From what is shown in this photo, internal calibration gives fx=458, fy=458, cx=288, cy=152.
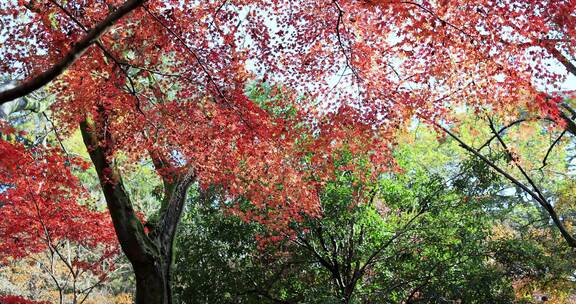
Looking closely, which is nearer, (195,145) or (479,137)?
(195,145)

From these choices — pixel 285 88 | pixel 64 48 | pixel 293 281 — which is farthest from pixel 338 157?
pixel 64 48

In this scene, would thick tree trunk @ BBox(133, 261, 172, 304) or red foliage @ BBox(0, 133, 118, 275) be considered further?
red foliage @ BBox(0, 133, 118, 275)

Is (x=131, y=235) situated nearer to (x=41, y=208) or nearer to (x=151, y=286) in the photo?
(x=151, y=286)

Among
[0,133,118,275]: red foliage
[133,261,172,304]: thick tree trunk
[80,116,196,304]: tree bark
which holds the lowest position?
[133,261,172,304]: thick tree trunk

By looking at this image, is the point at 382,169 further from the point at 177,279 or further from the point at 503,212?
the point at 177,279

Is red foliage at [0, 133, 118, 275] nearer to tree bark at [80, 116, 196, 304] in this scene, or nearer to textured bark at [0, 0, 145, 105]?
tree bark at [80, 116, 196, 304]

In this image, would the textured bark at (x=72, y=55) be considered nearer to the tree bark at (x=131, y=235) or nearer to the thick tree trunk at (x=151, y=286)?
the tree bark at (x=131, y=235)

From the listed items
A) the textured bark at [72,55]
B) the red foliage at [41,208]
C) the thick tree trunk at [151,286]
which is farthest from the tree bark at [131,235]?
the textured bark at [72,55]

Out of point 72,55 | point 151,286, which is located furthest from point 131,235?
point 72,55

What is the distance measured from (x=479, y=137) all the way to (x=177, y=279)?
12.7m

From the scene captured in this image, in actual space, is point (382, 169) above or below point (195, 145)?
above

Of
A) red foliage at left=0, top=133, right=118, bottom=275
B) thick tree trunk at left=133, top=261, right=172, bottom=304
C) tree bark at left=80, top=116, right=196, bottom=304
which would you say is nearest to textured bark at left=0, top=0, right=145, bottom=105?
tree bark at left=80, top=116, right=196, bottom=304

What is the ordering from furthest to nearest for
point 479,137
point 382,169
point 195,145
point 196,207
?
point 479,137
point 196,207
point 382,169
point 195,145

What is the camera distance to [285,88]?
8.78 m
